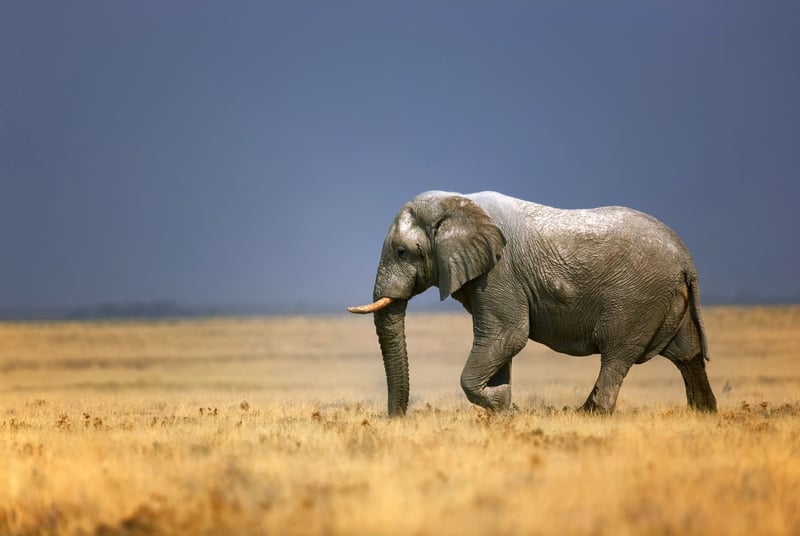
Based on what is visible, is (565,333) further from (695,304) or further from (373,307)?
(373,307)

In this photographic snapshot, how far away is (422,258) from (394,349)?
1.44m

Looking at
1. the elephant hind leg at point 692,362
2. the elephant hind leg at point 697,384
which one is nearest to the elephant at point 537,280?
the elephant hind leg at point 692,362

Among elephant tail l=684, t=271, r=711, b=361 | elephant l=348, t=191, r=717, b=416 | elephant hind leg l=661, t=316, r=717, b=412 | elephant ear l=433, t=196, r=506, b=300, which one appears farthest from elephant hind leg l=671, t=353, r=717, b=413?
elephant ear l=433, t=196, r=506, b=300

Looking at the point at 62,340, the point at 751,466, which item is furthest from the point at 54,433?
the point at 62,340

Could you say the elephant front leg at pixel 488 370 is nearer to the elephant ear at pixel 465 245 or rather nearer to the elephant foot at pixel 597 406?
the elephant ear at pixel 465 245

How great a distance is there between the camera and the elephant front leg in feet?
47.9

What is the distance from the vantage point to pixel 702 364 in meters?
15.6

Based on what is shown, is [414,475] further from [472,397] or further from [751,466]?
[472,397]

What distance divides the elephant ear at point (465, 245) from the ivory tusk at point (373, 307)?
843 millimetres

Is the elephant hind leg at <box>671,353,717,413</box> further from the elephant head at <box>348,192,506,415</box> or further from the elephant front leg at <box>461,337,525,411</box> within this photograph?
the elephant head at <box>348,192,506,415</box>

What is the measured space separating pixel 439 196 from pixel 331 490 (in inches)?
266

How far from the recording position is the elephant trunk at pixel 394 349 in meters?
15.0

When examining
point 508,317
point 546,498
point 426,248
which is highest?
point 426,248

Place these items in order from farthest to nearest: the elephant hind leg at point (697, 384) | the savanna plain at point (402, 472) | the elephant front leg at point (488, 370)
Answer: the elephant hind leg at point (697, 384)
the elephant front leg at point (488, 370)
the savanna plain at point (402, 472)
